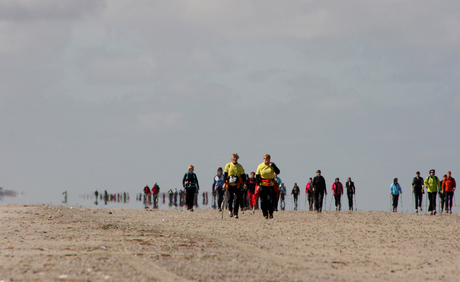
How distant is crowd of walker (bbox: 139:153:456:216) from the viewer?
20.0 metres

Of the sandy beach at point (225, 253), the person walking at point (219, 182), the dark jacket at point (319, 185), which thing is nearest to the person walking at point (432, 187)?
the dark jacket at point (319, 185)

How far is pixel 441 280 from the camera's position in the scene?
9062 mm

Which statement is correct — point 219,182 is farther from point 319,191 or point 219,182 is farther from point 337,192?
point 337,192

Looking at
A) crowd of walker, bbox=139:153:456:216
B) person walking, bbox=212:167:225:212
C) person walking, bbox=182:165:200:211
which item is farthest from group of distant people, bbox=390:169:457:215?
person walking, bbox=182:165:200:211

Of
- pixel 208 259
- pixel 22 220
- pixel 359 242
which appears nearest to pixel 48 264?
pixel 208 259

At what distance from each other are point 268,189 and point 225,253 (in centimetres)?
890

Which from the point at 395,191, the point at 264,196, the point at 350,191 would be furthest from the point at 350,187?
the point at 264,196

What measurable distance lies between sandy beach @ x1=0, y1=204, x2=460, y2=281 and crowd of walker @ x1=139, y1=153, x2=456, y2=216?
255cm

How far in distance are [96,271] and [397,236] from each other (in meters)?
8.71

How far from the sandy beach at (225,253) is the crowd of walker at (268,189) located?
8.36 ft

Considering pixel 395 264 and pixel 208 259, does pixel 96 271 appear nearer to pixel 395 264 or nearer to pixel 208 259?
pixel 208 259

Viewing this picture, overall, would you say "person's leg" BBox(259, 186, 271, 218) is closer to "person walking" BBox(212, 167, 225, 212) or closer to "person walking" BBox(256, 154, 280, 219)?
"person walking" BBox(256, 154, 280, 219)

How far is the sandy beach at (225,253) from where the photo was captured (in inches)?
352

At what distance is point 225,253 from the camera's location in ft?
36.3
